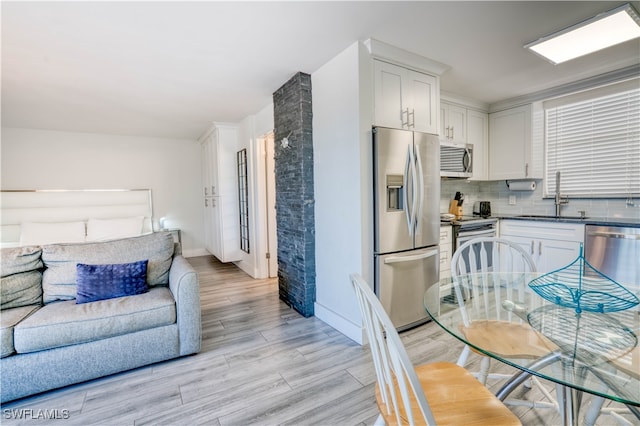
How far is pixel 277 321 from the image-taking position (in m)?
2.95

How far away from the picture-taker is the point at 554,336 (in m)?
1.24

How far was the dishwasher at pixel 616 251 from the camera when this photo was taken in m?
2.68

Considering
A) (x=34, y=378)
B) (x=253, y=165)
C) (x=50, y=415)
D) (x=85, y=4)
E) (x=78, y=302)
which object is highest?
(x=85, y=4)

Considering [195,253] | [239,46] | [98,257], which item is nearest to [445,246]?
[239,46]

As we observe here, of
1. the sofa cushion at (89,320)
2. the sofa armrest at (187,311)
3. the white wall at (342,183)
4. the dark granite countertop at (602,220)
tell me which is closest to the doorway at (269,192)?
the white wall at (342,183)

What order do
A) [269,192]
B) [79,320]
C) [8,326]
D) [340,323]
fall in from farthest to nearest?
1. [269,192]
2. [340,323]
3. [79,320]
4. [8,326]

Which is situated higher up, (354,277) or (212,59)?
(212,59)

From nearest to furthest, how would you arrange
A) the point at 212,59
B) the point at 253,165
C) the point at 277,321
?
the point at 212,59, the point at 277,321, the point at 253,165

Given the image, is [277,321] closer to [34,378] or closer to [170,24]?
[34,378]

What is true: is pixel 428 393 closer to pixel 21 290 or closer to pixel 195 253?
pixel 21 290

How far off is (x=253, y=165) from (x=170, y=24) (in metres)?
2.30

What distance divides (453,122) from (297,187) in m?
2.12

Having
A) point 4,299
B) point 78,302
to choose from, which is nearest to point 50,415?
point 78,302

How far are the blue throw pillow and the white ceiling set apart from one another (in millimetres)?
1703
